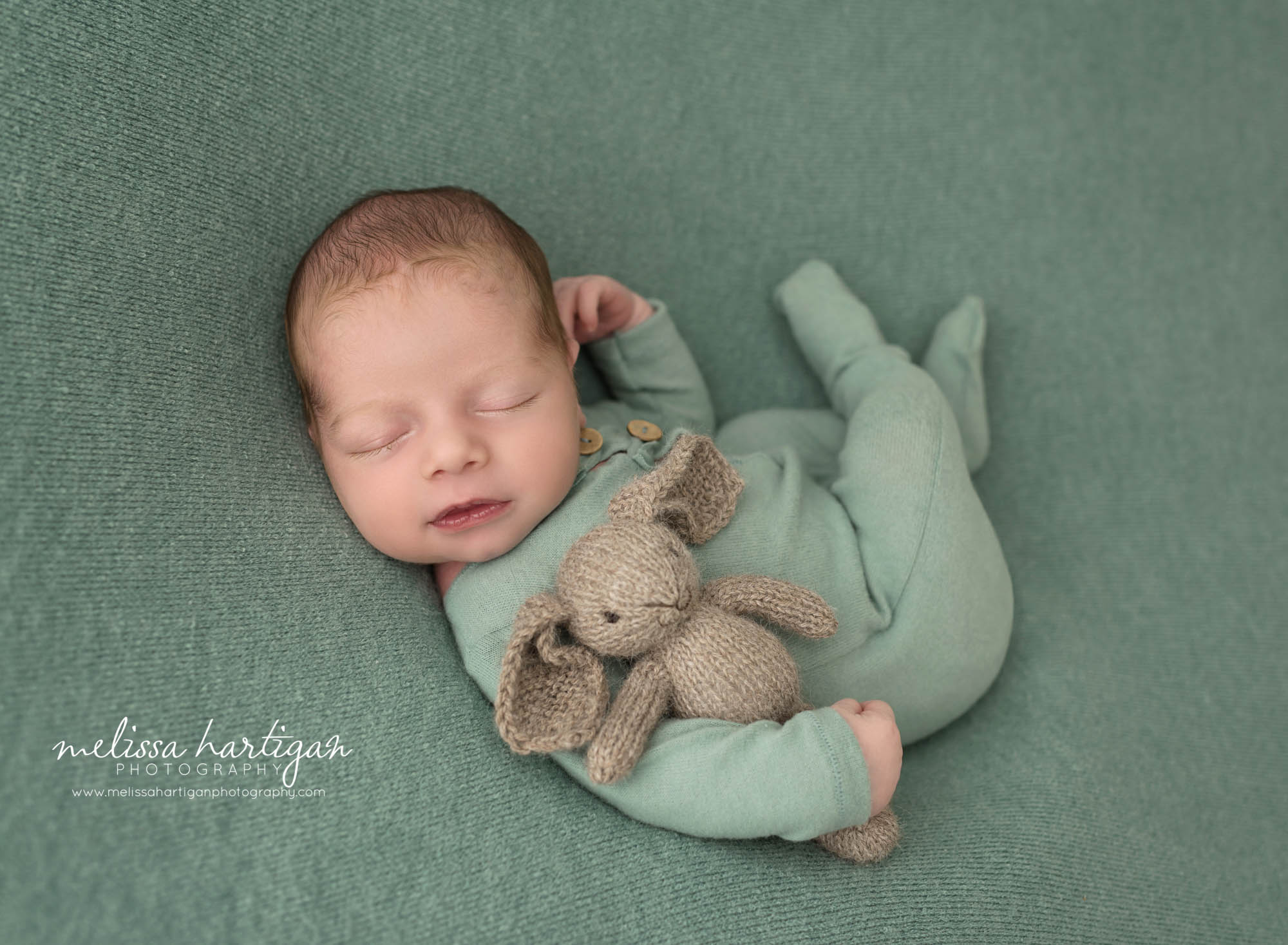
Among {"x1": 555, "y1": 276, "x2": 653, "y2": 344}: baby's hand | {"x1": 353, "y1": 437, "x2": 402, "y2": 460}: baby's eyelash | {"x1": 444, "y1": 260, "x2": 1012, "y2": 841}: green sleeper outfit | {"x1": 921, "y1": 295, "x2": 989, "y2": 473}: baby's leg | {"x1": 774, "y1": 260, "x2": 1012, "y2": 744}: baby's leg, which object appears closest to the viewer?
{"x1": 444, "y1": 260, "x2": 1012, "y2": 841}: green sleeper outfit

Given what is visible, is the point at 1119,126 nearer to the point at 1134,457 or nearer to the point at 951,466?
the point at 1134,457

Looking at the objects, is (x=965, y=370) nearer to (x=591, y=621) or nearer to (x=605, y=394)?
(x=605, y=394)

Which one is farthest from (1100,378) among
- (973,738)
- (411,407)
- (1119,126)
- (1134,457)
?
(411,407)

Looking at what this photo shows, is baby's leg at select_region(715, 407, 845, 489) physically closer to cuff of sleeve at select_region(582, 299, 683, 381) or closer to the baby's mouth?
cuff of sleeve at select_region(582, 299, 683, 381)

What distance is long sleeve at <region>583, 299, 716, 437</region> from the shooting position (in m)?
1.49

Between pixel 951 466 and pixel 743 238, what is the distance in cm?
59

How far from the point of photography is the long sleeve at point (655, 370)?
149 centimetres

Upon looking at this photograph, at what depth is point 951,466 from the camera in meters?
1.31

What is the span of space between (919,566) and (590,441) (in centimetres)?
50

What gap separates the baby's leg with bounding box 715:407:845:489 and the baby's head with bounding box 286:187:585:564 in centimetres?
45

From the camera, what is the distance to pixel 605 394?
5.25 feet

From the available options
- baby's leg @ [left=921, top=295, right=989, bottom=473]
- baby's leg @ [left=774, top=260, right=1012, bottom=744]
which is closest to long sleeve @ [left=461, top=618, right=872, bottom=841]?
baby's leg @ [left=774, top=260, right=1012, bottom=744]

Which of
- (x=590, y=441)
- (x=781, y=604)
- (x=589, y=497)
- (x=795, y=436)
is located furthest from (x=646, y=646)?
(x=795, y=436)

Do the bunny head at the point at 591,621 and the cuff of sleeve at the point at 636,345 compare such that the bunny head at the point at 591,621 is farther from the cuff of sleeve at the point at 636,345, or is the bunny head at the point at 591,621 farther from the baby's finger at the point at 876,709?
the cuff of sleeve at the point at 636,345
